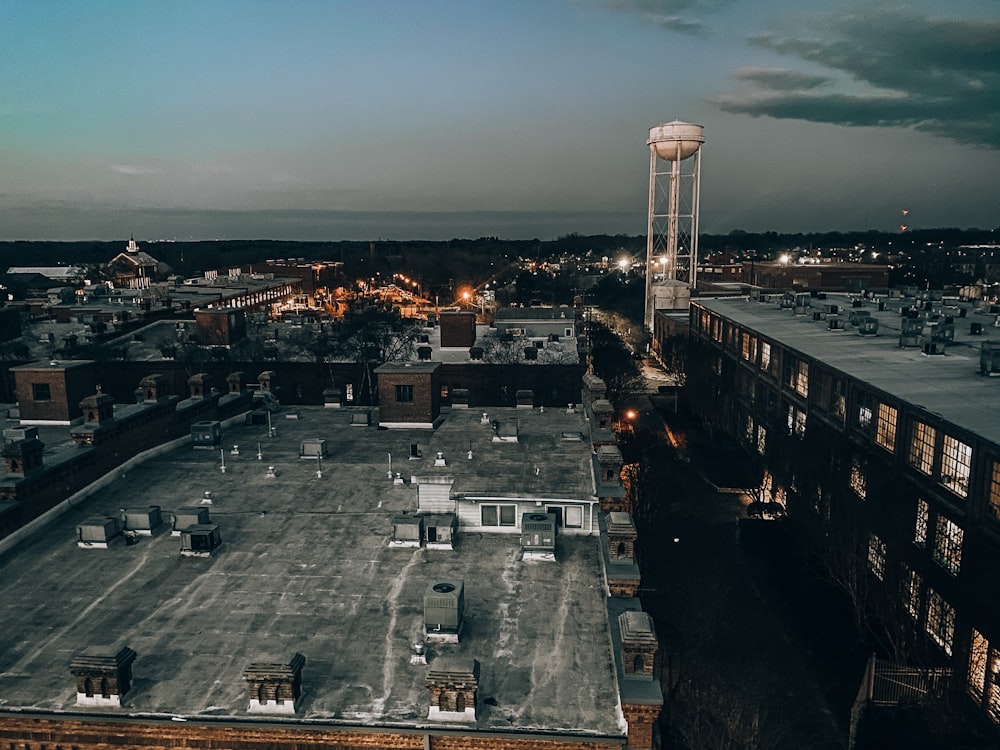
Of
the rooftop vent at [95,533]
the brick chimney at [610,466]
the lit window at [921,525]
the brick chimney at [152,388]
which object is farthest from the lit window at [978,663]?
the brick chimney at [152,388]

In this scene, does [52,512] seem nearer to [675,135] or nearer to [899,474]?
[899,474]

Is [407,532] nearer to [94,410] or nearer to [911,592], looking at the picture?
[94,410]

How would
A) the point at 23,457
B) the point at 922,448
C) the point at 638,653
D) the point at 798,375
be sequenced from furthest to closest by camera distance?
the point at 798,375 < the point at 922,448 < the point at 23,457 < the point at 638,653

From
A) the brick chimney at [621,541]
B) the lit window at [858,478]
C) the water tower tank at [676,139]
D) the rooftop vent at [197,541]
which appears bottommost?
the lit window at [858,478]

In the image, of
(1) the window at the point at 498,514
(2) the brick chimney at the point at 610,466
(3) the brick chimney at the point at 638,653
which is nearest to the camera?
(3) the brick chimney at the point at 638,653

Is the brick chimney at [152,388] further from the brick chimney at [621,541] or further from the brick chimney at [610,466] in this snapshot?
the brick chimney at [621,541]

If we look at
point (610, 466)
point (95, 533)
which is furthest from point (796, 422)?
point (95, 533)

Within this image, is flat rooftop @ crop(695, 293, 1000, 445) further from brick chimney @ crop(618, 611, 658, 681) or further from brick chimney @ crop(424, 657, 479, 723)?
brick chimney @ crop(424, 657, 479, 723)
